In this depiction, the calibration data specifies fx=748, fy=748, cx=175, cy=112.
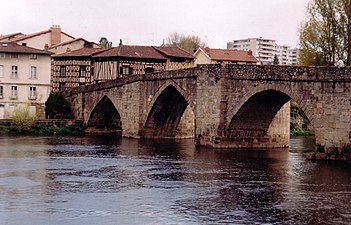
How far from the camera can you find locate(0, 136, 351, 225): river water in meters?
18.3

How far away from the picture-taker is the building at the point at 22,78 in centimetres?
5759

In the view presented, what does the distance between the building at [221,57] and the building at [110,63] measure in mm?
Answer: 8218

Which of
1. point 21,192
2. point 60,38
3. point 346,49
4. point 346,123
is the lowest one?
point 21,192

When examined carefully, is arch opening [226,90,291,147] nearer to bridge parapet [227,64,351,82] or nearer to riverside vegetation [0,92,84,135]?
bridge parapet [227,64,351,82]

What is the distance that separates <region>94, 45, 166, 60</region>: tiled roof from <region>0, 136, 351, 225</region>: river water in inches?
992

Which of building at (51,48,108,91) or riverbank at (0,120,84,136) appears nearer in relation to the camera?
riverbank at (0,120,84,136)

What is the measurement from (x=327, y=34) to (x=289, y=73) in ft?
38.1

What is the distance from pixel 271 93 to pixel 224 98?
2544mm

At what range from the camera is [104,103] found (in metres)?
52.8

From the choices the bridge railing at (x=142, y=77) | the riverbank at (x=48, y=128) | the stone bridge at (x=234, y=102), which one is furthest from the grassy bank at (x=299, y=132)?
the riverbank at (x=48, y=128)

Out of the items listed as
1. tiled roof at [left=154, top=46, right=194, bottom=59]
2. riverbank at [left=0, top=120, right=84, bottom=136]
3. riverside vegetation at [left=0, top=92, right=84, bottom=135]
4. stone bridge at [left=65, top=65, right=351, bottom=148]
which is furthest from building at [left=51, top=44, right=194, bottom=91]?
stone bridge at [left=65, top=65, right=351, bottom=148]

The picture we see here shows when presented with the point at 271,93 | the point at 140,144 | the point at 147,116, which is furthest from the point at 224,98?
the point at 147,116

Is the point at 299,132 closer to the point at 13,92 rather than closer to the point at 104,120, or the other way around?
the point at 104,120

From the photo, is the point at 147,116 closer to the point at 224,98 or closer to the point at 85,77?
the point at 224,98
